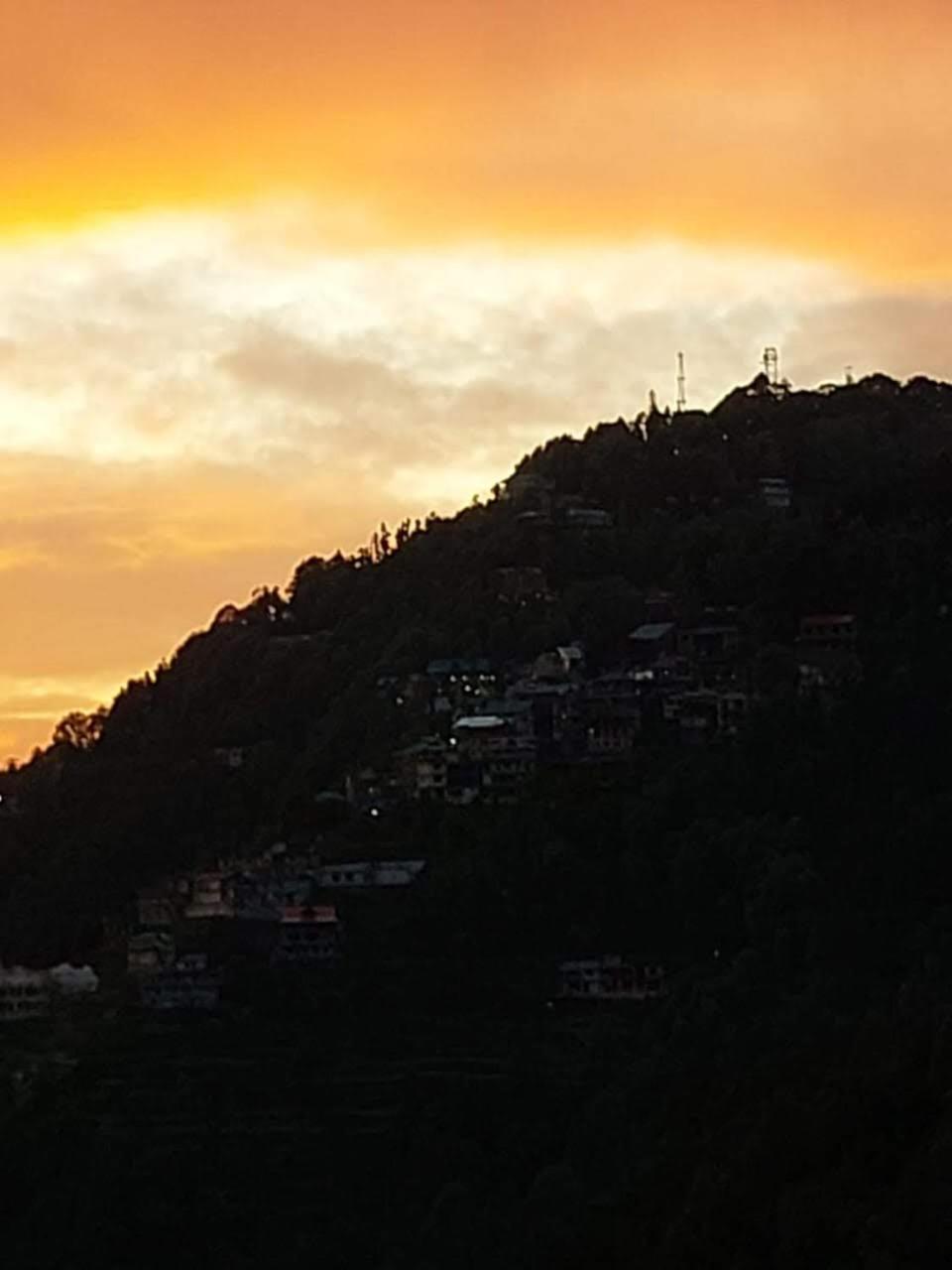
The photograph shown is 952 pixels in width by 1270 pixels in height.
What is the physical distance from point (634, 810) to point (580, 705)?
19.5ft

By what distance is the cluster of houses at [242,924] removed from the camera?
141ft

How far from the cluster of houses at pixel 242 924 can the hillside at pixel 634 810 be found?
70cm

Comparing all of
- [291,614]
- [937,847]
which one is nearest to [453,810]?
[937,847]

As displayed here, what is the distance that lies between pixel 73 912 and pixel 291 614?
45.0ft

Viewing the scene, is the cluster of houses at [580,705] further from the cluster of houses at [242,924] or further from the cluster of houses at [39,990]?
the cluster of houses at [39,990]

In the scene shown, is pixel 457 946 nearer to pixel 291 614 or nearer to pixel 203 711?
pixel 203 711

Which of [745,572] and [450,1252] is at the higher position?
[745,572]

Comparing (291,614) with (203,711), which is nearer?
(203,711)

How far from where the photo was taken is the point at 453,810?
155 ft

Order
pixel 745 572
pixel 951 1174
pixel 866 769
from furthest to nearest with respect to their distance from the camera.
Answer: pixel 745 572
pixel 866 769
pixel 951 1174

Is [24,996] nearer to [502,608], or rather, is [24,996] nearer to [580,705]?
[580,705]

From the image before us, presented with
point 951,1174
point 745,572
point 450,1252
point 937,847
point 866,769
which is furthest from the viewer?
point 745,572

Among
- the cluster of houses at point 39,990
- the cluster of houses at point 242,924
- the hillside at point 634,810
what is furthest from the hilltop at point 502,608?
the cluster of houses at point 39,990

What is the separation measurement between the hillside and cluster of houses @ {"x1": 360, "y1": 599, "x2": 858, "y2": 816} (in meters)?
0.09
